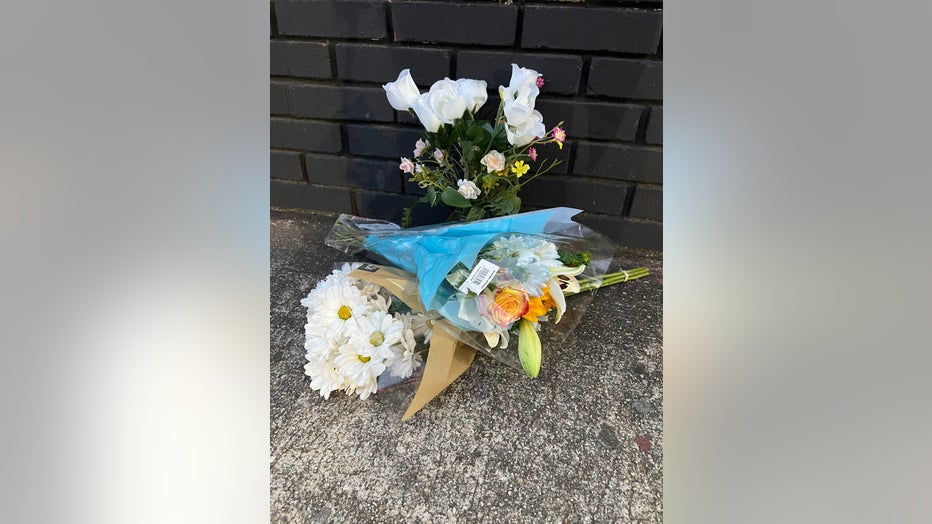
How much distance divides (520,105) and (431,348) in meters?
0.71

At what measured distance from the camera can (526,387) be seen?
142cm

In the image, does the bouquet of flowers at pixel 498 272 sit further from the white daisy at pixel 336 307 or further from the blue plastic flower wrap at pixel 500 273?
the white daisy at pixel 336 307

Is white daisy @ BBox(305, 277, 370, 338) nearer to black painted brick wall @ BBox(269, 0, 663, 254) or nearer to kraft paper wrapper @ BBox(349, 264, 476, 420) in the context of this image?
kraft paper wrapper @ BBox(349, 264, 476, 420)

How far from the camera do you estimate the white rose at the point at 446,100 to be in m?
1.29

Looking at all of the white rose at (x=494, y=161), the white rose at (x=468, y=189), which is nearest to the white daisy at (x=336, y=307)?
the white rose at (x=468, y=189)

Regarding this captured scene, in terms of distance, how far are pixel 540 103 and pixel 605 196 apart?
1.45ft

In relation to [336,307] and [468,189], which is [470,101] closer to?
[468,189]

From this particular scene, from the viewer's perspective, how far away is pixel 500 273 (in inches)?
50.6

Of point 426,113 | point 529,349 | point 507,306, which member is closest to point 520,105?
point 426,113


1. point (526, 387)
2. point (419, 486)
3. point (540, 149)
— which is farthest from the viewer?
point (540, 149)

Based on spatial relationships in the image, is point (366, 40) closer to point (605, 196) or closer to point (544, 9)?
point (544, 9)

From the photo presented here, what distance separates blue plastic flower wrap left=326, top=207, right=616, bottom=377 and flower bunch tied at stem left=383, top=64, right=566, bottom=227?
109mm
